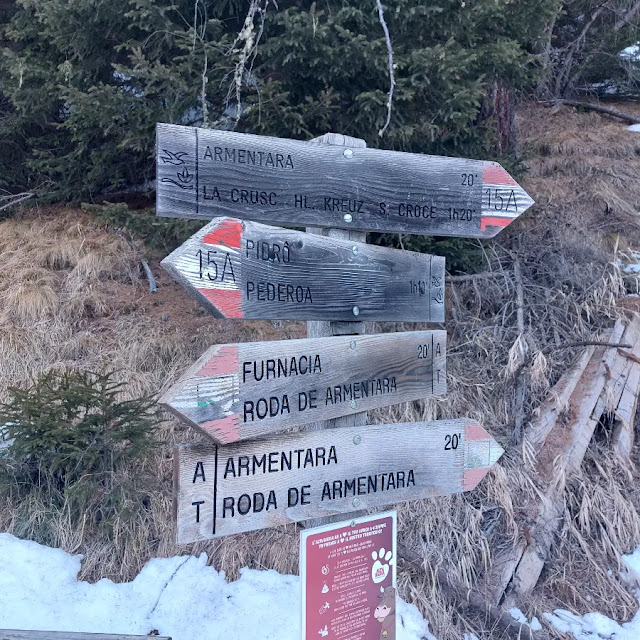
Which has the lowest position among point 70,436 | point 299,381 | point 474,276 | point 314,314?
point 70,436

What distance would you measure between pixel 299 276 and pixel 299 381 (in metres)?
0.37

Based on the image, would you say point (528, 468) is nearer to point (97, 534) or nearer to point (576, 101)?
point (97, 534)

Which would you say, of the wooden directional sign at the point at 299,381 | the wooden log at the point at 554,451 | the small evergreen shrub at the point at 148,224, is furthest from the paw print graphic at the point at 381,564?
the small evergreen shrub at the point at 148,224

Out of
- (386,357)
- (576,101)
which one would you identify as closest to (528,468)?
(386,357)

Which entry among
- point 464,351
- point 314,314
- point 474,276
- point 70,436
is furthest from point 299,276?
point 474,276

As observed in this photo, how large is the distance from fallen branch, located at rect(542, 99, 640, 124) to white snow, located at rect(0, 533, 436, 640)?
7834 millimetres

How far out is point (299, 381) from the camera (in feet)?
7.88

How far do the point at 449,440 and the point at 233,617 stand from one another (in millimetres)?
1964

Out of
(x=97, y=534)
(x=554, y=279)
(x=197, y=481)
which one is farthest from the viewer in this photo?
(x=554, y=279)

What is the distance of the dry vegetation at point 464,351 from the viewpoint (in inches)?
171

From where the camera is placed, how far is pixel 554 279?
624 cm

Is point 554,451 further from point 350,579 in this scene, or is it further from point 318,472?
point 318,472

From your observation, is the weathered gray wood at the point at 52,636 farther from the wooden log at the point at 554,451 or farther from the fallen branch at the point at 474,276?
the fallen branch at the point at 474,276

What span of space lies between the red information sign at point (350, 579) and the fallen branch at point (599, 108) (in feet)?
27.8
